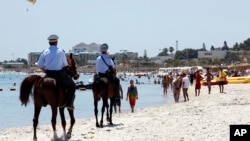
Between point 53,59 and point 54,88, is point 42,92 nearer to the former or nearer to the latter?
point 54,88

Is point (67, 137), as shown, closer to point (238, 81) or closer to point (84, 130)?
point (84, 130)

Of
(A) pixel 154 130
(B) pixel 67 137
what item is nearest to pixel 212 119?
(A) pixel 154 130

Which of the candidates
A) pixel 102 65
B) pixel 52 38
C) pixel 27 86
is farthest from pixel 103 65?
pixel 27 86

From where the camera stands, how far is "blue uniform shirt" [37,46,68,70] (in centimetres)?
1154

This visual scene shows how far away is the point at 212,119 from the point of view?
13.5m

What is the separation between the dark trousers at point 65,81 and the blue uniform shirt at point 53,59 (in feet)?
0.37

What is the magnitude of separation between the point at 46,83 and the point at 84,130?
2.98m

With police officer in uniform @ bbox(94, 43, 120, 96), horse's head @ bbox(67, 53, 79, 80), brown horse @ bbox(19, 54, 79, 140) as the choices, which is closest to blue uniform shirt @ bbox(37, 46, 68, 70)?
brown horse @ bbox(19, 54, 79, 140)

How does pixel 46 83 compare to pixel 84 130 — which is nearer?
pixel 46 83

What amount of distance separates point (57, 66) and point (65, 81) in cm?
37

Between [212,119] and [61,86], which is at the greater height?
[61,86]

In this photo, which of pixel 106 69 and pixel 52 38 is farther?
pixel 106 69

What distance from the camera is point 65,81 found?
11.5 metres

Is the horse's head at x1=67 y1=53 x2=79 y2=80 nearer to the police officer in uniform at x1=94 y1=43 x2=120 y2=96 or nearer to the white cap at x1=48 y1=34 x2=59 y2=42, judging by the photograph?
the white cap at x1=48 y1=34 x2=59 y2=42
